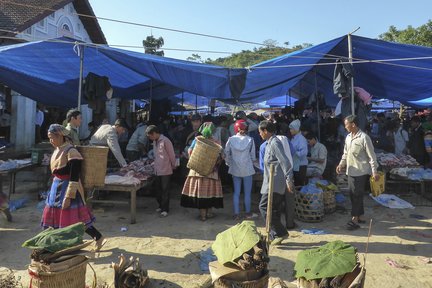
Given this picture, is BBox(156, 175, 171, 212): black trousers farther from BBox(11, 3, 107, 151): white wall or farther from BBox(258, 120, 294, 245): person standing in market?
BBox(11, 3, 107, 151): white wall

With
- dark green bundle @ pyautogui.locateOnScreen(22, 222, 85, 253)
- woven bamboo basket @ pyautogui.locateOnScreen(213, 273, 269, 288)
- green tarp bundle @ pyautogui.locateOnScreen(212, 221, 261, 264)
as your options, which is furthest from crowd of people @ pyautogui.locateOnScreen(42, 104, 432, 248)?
woven bamboo basket @ pyautogui.locateOnScreen(213, 273, 269, 288)

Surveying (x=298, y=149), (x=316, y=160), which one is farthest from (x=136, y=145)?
(x=316, y=160)

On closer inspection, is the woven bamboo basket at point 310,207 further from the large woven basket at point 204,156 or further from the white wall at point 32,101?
the white wall at point 32,101

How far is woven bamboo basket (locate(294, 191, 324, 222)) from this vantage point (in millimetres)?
5672

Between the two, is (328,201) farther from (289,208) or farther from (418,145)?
(418,145)

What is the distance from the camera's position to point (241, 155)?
5.82 m

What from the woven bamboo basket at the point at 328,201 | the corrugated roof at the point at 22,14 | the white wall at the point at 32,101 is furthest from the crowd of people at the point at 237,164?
the corrugated roof at the point at 22,14

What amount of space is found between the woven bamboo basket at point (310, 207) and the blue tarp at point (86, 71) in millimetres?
2407

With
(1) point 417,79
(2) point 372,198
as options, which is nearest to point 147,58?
(2) point 372,198

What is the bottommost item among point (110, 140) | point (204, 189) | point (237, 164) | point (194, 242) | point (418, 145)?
point (194, 242)

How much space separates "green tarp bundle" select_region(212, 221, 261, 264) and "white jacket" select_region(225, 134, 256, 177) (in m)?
3.12

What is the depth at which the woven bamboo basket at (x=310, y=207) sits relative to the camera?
5672 mm

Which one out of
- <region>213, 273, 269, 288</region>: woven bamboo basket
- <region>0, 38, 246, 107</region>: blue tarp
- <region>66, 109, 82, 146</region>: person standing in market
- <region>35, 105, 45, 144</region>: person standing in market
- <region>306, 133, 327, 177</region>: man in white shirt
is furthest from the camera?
<region>35, 105, 45, 144</region>: person standing in market

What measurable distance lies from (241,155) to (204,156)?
0.65 m
